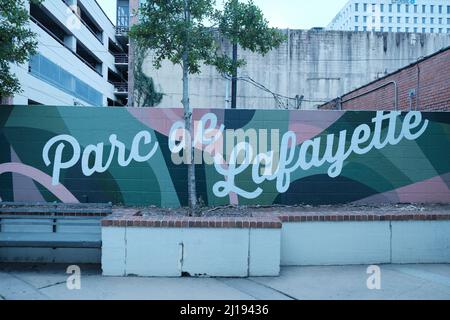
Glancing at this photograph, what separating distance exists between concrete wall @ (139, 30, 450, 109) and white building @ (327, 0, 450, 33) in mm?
84890

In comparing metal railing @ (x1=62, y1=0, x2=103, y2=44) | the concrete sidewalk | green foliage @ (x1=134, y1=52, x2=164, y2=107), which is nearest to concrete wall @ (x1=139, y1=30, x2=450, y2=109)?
green foliage @ (x1=134, y1=52, x2=164, y2=107)

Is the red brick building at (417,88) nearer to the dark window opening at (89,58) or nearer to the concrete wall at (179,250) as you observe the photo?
the concrete wall at (179,250)

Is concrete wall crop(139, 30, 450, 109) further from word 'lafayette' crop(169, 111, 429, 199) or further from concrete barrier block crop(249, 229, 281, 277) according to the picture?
concrete barrier block crop(249, 229, 281, 277)

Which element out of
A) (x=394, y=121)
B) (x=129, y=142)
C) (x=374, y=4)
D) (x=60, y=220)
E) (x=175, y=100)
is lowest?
(x=60, y=220)

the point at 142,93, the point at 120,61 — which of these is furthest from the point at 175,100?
the point at 120,61

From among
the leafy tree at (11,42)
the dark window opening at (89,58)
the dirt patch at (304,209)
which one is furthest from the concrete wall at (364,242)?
the dark window opening at (89,58)

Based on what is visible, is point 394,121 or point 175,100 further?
point 175,100

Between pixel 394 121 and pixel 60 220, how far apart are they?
665 centimetres

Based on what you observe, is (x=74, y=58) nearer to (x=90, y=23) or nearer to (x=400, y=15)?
(x=90, y=23)

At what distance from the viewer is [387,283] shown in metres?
4.89

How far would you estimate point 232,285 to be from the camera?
480 centimetres

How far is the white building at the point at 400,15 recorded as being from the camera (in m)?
102

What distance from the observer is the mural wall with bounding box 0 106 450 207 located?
24.7ft
